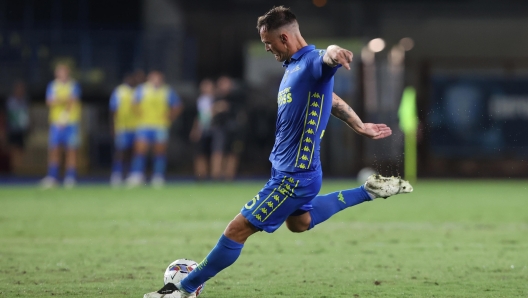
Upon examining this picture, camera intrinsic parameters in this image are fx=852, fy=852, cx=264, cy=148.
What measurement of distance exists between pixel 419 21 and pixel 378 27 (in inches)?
62.3

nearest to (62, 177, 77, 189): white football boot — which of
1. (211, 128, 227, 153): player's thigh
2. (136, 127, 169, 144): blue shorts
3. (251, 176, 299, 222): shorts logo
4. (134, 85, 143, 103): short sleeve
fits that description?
(136, 127, 169, 144): blue shorts

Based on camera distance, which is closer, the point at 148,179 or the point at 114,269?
the point at 114,269

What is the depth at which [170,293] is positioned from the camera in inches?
218

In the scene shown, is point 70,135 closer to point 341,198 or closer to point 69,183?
point 69,183

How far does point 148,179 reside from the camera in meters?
20.9

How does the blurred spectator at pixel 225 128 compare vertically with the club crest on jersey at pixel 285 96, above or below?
below

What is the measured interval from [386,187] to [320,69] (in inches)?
54.2

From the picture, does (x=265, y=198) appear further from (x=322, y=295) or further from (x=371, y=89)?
(x=371, y=89)

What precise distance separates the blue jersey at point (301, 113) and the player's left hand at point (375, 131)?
0.55 m

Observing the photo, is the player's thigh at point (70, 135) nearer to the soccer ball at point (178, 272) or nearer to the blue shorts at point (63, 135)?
the blue shorts at point (63, 135)

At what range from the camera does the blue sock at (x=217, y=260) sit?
17.8 feet

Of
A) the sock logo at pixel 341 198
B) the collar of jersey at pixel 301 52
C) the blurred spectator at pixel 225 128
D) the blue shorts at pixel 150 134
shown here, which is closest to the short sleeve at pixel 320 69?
the collar of jersey at pixel 301 52

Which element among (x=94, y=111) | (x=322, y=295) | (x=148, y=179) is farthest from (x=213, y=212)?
(x=94, y=111)

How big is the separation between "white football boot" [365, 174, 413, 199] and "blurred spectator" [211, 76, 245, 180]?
13.0m
